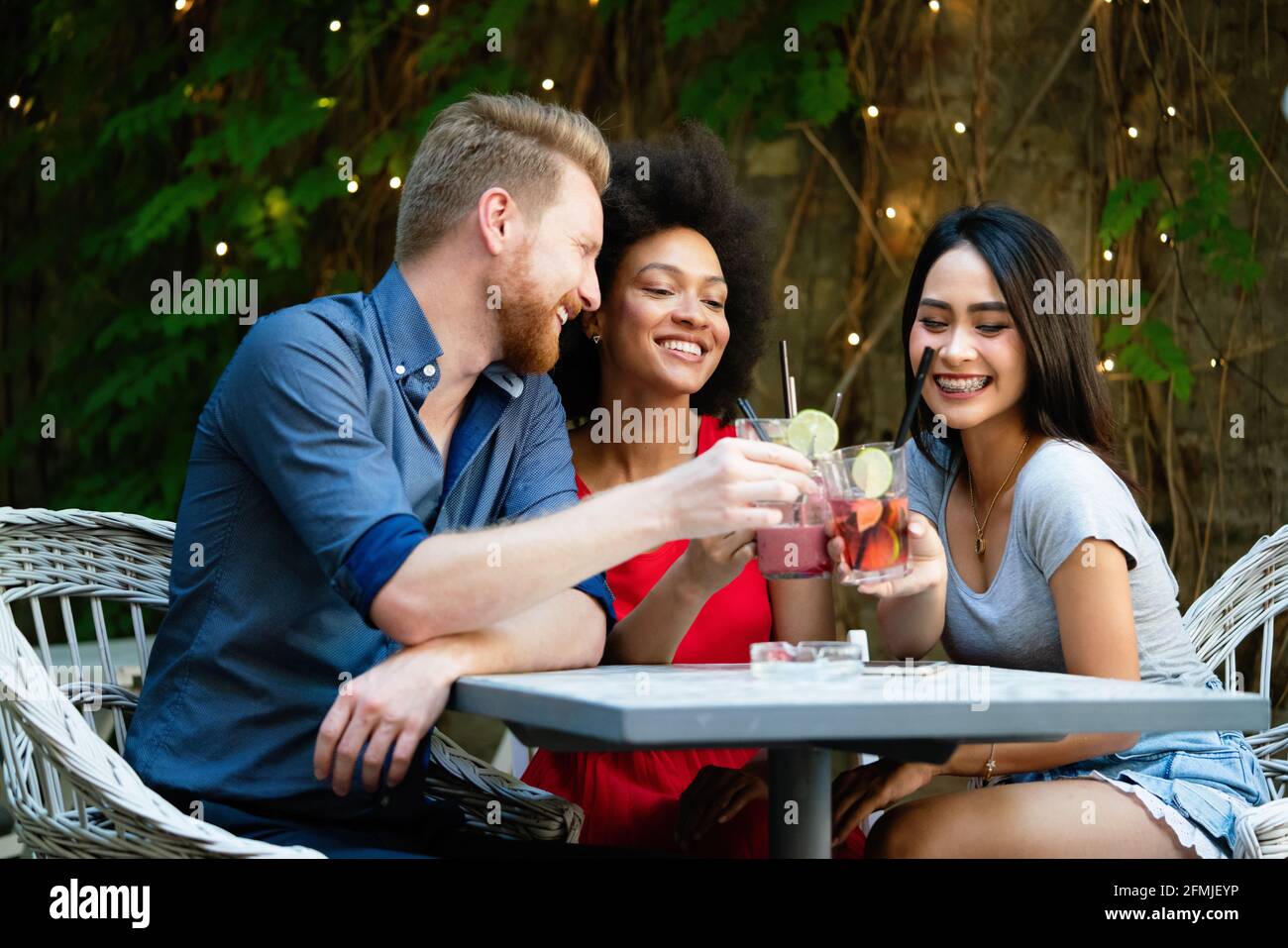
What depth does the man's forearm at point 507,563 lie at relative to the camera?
4.90 feet

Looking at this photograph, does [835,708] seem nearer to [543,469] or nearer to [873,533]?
[873,533]

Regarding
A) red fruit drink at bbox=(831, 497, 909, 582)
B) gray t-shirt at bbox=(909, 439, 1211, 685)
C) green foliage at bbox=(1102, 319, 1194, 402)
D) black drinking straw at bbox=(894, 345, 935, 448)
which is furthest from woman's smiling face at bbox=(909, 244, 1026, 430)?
green foliage at bbox=(1102, 319, 1194, 402)

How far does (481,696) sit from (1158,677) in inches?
40.7

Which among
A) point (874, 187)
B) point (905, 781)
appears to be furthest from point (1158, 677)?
point (874, 187)

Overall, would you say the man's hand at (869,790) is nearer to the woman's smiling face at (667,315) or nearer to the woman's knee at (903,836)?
the woman's knee at (903,836)

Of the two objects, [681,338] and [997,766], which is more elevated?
[681,338]

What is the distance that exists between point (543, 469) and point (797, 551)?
17.6 inches

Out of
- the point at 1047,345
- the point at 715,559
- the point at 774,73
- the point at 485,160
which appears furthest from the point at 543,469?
the point at 774,73

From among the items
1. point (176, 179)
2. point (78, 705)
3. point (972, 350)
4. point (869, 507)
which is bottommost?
point (78, 705)

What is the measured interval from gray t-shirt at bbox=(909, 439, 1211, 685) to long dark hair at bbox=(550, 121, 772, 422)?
2.74 ft

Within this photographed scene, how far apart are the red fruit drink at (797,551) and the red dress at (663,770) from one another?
48 centimetres

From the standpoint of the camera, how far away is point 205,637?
1665 mm

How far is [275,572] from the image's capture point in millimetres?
1667
